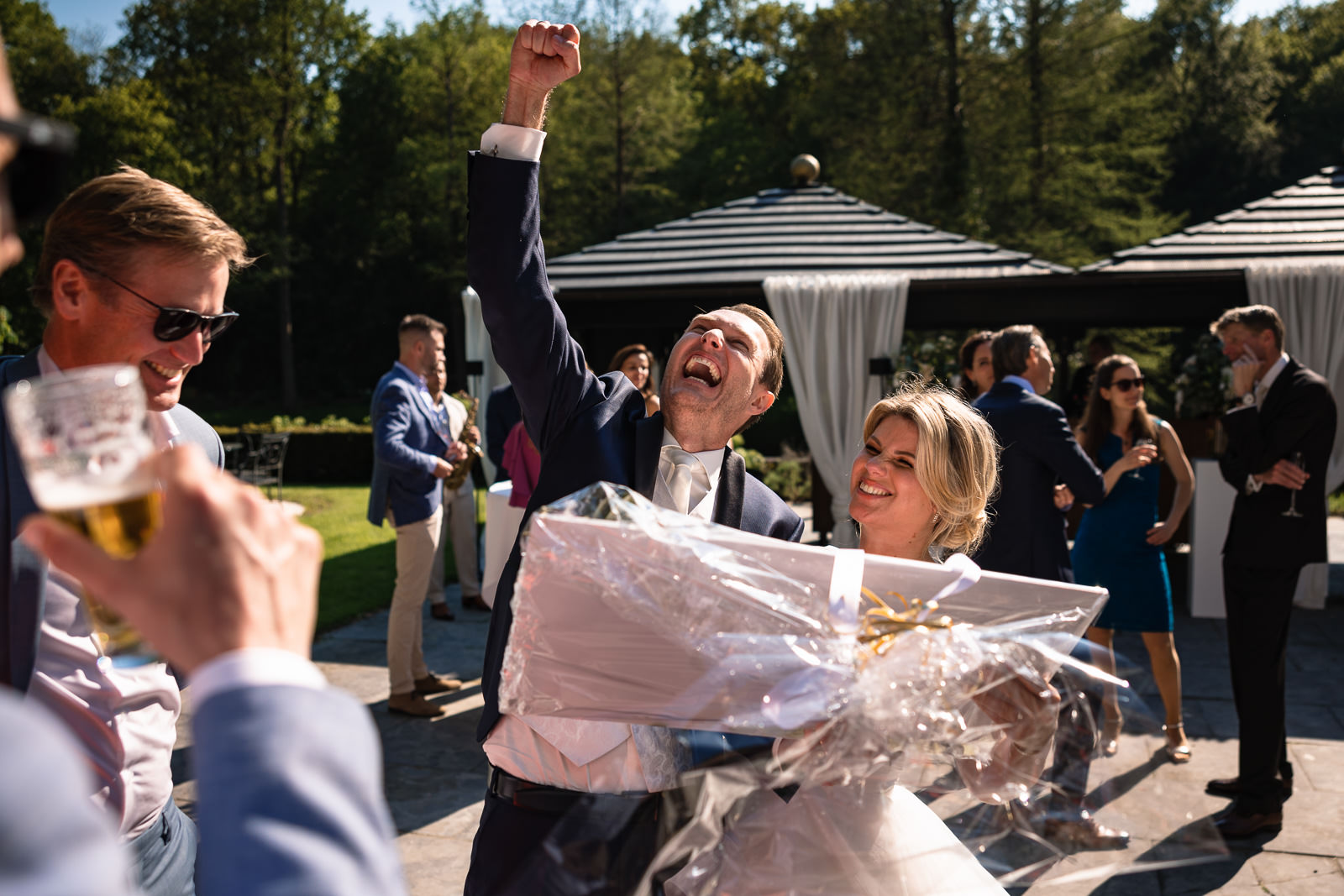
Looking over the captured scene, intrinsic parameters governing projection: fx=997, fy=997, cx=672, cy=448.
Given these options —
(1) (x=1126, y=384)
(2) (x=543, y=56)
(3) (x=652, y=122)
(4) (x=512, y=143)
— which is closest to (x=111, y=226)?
(4) (x=512, y=143)

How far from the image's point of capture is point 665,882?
70.8 inches

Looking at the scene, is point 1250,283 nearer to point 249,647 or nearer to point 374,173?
point 249,647

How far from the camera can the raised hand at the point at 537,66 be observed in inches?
84.9

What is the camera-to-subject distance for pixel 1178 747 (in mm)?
5613

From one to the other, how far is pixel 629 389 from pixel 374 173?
4055 centimetres

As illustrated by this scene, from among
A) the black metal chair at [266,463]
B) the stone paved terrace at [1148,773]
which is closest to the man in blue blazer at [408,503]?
the stone paved terrace at [1148,773]

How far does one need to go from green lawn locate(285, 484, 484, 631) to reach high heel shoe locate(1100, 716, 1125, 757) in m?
7.35

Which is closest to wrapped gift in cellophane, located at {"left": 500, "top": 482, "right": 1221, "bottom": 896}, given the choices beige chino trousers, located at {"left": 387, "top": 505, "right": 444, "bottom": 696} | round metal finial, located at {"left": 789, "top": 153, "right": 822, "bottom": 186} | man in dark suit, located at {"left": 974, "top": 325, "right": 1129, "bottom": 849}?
man in dark suit, located at {"left": 974, "top": 325, "right": 1129, "bottom": 849}

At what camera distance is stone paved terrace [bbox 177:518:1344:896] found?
1.83m

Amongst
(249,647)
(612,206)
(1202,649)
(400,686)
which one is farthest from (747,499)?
(612,206)

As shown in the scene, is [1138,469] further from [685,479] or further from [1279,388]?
[685,479]

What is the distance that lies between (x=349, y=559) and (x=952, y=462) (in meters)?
9.48

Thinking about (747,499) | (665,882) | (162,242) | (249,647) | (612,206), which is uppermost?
(612,206)

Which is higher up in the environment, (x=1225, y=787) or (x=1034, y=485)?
(x=1034, y=485)
